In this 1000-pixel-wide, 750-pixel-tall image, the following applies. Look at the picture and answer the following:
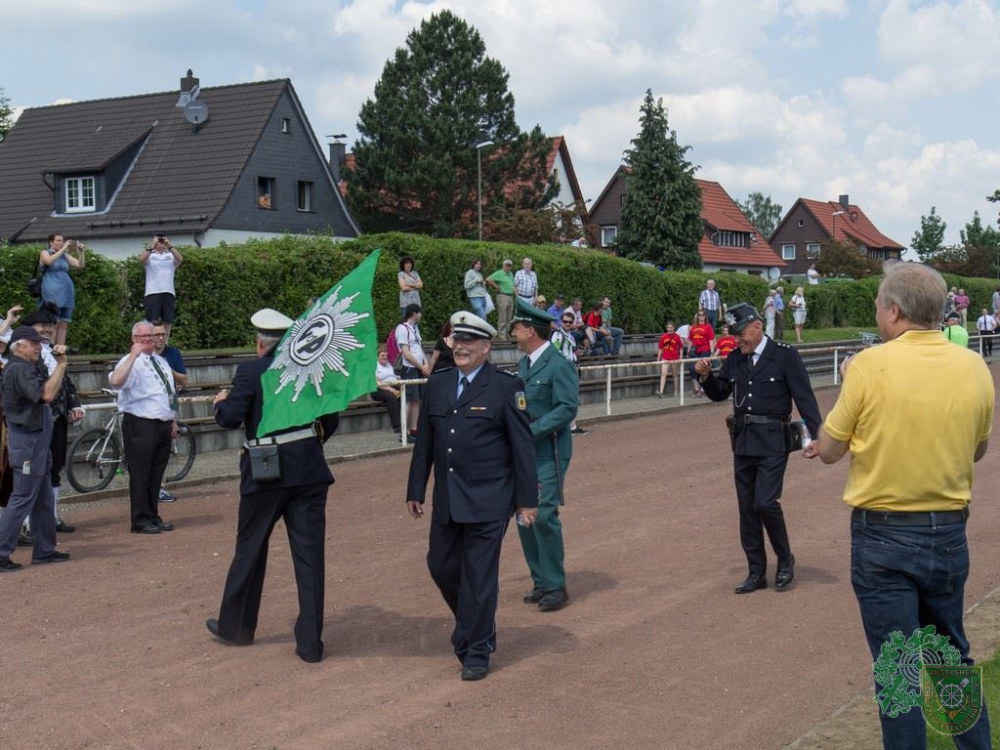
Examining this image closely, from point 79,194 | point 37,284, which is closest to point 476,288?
point 37,284

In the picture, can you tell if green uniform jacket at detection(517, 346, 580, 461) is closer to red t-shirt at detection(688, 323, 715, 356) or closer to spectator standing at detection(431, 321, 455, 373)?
spectator standing at detection(431, 321, 455, 373)

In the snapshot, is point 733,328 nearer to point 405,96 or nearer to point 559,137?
point 405,96

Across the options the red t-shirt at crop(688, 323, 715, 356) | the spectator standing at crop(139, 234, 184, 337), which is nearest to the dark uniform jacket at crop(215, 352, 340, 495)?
the spectator standing at crop(139, 234, 184, 337)

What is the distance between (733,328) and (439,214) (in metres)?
50.5

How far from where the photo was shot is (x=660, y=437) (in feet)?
62.0

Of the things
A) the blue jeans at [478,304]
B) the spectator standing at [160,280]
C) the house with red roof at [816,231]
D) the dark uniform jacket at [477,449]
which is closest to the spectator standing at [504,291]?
the blue jeans at [478,304]

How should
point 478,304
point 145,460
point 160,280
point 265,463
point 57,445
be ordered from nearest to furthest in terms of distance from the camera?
point 265,463, point 57,445, point 145,460, point 160,280, point 478,304

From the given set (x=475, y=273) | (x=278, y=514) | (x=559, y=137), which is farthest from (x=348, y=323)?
(x=559, y=137)

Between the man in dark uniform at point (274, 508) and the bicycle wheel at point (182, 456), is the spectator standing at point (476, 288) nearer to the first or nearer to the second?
the bicycle wheel at point (182, 456)

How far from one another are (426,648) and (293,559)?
94 cm

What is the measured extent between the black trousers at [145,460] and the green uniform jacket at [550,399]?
456cm

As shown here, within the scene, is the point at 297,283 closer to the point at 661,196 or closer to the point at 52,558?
the point at 52,558

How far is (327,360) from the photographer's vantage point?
6887 millimetres

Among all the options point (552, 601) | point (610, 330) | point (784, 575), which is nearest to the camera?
point (552, 601)
